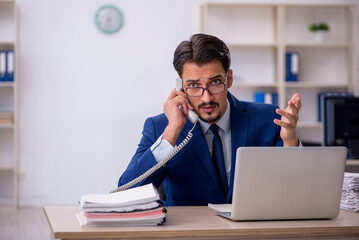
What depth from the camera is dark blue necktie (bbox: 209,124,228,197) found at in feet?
6.97

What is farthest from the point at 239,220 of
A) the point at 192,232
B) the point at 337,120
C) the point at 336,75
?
the point at 336,75

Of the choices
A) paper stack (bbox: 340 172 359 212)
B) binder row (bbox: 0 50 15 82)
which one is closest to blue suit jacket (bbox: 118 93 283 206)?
paper stack (bbox: 340 172 359 212)

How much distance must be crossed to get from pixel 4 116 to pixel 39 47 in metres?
0.80

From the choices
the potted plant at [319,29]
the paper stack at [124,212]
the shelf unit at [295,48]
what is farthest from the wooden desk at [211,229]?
the potted plant at [319,29]

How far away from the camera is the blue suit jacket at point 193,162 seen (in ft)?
6.81

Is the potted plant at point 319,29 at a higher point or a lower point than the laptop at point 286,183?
higher

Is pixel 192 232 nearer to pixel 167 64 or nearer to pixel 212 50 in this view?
pixel 212 50

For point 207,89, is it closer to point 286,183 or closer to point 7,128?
point 286,183

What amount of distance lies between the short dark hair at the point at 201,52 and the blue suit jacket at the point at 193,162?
0.67 ft

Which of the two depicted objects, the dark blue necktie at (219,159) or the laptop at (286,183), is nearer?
the laptop at (286,183)

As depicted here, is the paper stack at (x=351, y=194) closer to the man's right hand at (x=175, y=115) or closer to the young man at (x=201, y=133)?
the young man at (x=201, y=133)

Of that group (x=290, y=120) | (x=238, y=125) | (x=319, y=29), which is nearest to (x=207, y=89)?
(x=238, y=125)

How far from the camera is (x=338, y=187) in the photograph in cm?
168

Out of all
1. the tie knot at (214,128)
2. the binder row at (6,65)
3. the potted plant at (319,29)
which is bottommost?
the tie knot at (214,128)
